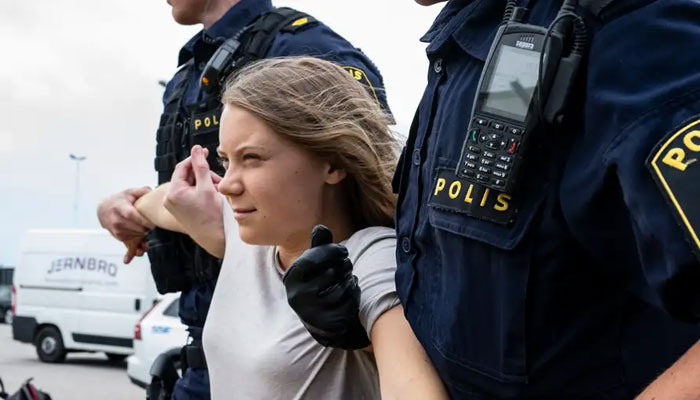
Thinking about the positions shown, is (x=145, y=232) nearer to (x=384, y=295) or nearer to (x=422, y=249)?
A: (x=384, y=295)

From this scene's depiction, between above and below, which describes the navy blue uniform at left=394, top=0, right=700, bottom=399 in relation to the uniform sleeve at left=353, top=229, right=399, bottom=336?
above

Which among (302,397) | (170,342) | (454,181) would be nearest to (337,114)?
(302,397)

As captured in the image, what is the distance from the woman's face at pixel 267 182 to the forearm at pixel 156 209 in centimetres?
73

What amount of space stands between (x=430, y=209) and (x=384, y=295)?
0.35 meters

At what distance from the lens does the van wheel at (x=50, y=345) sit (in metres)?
15.5

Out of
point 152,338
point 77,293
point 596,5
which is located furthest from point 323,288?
point 77,293

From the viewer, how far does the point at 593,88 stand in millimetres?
1188

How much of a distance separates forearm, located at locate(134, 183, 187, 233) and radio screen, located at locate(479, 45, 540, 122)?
5.05 ft

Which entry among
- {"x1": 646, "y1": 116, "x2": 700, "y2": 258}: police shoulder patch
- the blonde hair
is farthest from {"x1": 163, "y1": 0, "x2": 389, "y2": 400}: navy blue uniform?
{"x1": 646, "y1": 116, "x2": 700, "y2": 258}: police shoulder patch

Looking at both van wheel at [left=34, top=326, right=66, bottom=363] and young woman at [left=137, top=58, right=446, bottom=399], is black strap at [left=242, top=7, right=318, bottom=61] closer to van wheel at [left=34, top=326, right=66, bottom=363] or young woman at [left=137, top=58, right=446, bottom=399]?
young woman at [left=137, top=58, right=446, bottom=399]

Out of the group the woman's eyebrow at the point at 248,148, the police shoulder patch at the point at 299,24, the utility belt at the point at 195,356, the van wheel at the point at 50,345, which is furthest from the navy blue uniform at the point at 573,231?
the van wheel at the point at 50,345

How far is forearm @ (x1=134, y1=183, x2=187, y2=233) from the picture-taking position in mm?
2740

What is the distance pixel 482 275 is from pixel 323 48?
1.70 meters

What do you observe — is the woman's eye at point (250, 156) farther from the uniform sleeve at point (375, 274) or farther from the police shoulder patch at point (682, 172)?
the police shoulder patch at point (682, 172)
